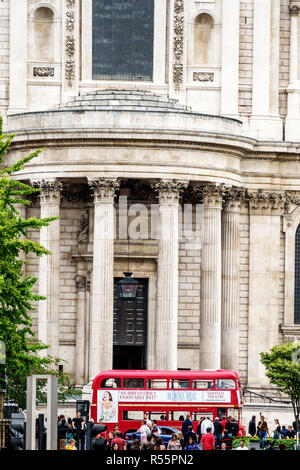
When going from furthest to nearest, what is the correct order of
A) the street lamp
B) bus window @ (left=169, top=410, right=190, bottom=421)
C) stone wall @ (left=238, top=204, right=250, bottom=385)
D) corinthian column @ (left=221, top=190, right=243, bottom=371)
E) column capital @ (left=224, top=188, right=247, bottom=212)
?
stone wall @ (left=238, top=204, right=250, bottom=385), column capital @ (left=224, top=188, right=247, bottom=212), corinthian column @ (left=221, top=190, right=243, bottom=371), the street lamp, bus window @ (left=169, top=410, right=190, bottom=421)

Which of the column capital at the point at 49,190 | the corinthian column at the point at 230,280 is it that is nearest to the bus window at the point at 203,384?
the corinthian column at the point at 230,280

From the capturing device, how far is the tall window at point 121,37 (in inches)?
3108

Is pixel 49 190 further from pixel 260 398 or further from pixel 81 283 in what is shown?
pixel 260 398

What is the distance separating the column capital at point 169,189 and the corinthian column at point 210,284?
158 centimetres

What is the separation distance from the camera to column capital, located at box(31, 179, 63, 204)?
74.5 metres

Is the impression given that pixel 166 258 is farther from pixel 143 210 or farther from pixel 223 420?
pixel 223 420

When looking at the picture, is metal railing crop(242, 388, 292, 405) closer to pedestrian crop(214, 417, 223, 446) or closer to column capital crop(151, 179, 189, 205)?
column capital crop(151, 179, 189, 205)

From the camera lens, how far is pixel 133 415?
65.4 metres

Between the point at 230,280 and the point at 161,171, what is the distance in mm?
7044

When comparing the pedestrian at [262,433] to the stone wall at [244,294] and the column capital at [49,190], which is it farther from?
the column capital at [49,190]

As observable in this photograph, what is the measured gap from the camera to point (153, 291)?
77.8 metres

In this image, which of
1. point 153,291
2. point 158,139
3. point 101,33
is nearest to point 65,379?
point 153,291

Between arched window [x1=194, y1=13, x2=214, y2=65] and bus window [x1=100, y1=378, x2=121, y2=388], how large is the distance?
1960 centimetres

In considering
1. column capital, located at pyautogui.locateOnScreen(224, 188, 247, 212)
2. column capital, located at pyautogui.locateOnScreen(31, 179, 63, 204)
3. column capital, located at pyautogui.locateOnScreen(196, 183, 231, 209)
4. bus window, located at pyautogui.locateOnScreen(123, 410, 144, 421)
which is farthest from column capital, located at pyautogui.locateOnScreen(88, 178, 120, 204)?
bus window, located at pyautogui.locateOnScreen(123, 410, 144, 421)
